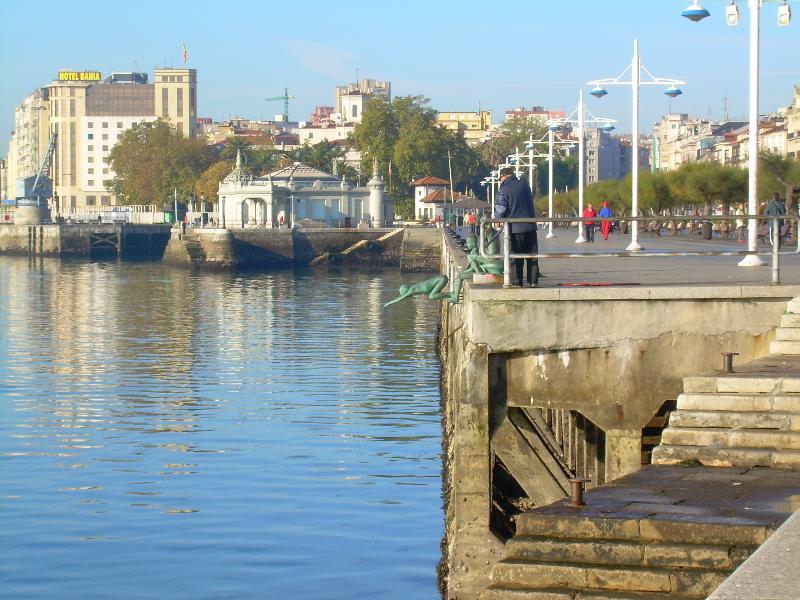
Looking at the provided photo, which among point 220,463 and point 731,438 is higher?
point 731,438

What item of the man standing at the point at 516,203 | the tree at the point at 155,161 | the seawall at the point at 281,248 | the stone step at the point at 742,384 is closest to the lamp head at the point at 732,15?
the man standing at the point at 516,203

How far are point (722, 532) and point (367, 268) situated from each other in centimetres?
9341

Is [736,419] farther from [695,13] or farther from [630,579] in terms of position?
[695,13]

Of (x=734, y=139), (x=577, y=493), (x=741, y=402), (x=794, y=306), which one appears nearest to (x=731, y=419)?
(x=741, y=402)

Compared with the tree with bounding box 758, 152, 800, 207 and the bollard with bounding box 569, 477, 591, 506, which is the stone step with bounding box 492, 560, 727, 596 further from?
the tree with bounding box 758, 152, 800, 207

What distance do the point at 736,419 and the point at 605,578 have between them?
2.57 meters

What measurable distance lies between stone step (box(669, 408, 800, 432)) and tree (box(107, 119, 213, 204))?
499 ft

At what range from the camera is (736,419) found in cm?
891

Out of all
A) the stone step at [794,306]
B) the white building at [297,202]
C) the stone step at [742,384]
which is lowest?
the stone step at [742,384]

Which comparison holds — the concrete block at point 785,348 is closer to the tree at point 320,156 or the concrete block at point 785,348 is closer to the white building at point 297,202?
the white building at point 297,202

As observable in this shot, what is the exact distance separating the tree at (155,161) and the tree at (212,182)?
38.0 ft

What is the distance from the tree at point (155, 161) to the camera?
162m

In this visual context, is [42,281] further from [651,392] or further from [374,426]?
[651,392]

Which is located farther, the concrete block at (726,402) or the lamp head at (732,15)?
the lamp head at (732,15)
